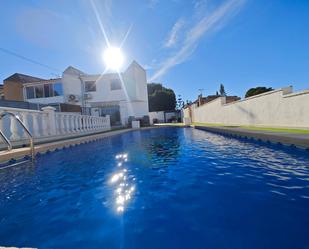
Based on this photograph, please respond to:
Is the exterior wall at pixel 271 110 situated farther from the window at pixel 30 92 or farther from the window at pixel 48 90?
the window at pixel 30 92

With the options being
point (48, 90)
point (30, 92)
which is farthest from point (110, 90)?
point (30, 92)

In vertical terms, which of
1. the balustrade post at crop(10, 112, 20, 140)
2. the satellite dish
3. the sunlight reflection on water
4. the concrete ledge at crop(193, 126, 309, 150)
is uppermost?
the satellite dish

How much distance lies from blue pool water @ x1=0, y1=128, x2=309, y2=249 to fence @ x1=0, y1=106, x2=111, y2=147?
9.51ft

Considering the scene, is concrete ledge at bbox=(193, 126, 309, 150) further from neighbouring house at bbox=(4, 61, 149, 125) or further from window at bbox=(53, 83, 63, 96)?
window at bbox=(53, 83, 63, 96)

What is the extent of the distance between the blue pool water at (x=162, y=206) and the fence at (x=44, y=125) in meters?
2.90

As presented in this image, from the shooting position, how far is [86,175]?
4.86m

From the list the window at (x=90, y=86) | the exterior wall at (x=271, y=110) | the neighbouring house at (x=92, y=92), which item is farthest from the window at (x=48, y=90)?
the exterior wall at (x=271, y=110)

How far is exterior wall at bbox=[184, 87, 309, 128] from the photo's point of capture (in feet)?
30.0

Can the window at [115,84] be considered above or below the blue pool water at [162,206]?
above

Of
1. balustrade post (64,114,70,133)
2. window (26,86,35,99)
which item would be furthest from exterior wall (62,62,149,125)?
balustrade post (64,114,70,133)

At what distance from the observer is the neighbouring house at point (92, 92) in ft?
85.8

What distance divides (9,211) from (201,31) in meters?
15.1

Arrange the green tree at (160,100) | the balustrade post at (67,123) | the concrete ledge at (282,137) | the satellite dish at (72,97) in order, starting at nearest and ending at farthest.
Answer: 1. the concrete ledge at (282,137)
2. the balustrade post at (67,123)
3. the satellite dish at (72,97)
4. the green tree at (160,100)

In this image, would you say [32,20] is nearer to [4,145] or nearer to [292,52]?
[4,145]
